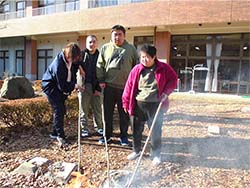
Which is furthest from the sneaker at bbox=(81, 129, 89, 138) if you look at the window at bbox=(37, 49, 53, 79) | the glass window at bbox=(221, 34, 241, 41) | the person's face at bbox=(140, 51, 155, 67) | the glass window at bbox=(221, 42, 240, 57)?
the window at bbox=(37, 49, 53, 79)

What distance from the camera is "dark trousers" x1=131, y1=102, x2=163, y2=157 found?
364 cm

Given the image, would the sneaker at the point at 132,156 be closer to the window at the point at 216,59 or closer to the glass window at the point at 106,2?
the window at the point at 216,59

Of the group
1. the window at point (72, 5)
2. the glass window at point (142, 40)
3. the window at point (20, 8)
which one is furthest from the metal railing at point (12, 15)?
the glass window at point (142, 40)

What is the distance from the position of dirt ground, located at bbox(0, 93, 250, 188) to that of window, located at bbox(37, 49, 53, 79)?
1622 cm

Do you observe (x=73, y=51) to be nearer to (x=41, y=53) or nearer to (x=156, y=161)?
(x=156, y=161)

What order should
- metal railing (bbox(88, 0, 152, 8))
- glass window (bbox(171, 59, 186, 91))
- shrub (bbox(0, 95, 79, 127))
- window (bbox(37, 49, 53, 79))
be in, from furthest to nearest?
window (bbox(37, 49, 53, 79))
metal railing (bbox(88, 0, 152, 8))
glass window (bbox(171, 59, 186, 91))
shrub (bbox(0, 95, 79, 127))

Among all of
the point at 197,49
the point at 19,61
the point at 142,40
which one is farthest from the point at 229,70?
the point at 19,61

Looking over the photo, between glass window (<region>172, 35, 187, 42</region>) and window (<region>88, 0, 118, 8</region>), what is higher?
window (<region>88, 0, 118, 8</region>)

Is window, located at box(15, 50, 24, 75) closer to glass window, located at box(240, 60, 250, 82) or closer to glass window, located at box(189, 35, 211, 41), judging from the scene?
glass window, located at box(189, 35, 211, 41)

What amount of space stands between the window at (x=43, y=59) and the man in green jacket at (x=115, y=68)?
1754 cm

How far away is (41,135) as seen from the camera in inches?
194

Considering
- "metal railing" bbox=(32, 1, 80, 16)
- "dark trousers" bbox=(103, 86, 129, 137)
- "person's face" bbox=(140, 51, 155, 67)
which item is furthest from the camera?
"metal railing" bbox=(32, 1, 80, 16)

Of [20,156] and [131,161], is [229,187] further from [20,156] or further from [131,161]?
[20,156]

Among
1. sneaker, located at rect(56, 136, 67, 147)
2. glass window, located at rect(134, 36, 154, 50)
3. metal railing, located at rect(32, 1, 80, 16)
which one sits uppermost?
metal railing, located at rect(32, 1, 80, 16)
